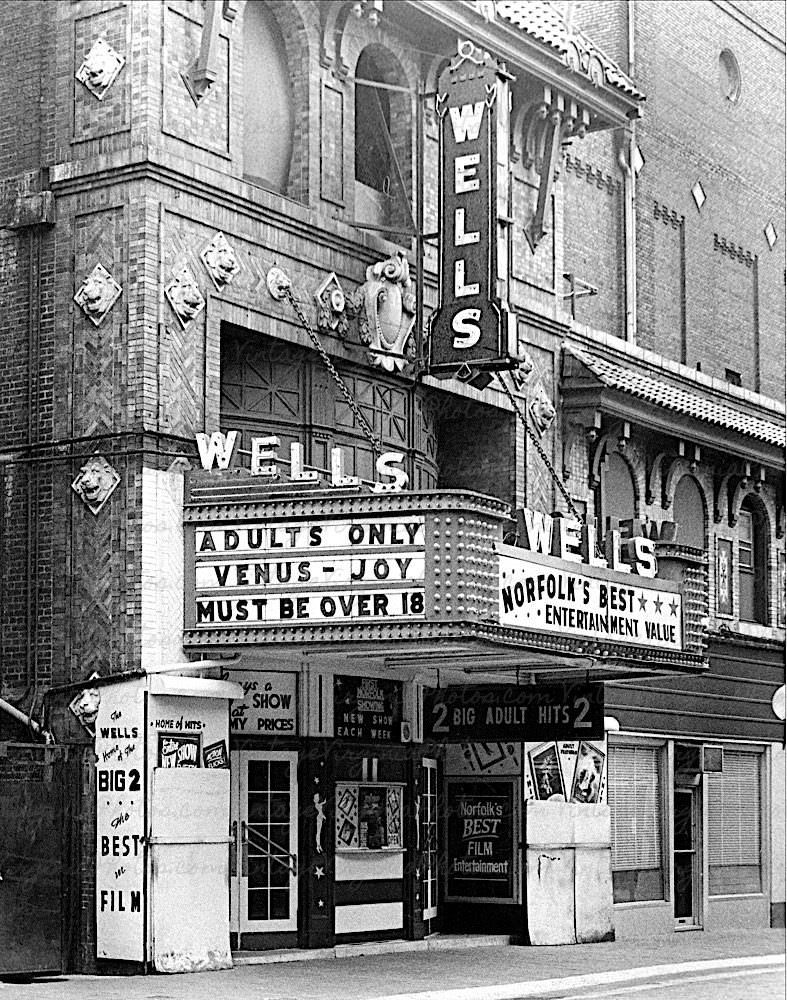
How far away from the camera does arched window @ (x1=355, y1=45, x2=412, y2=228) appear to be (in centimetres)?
2411

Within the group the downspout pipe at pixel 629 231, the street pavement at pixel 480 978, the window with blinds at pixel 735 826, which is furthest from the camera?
the downspout pipe at pixel 629 231

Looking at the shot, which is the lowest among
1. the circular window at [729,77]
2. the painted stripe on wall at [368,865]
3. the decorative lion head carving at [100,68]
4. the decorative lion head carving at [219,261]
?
the painted stripe on wall at [368,865]

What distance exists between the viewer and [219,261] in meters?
20.6

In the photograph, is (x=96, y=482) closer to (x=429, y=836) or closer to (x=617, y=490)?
(x=429, y=836)

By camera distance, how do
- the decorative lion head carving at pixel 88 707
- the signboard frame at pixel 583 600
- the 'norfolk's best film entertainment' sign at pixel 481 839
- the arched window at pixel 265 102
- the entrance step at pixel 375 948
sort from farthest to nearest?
1. the 'norfolk's best film entertainment' sign at pixel 481 839
2. the arched window at pixel 265 102
3. the entrance step at pixel 375 948
4. the signboard frame at pixel 583 600
5. the decorative lion head carving at pixel 88 707

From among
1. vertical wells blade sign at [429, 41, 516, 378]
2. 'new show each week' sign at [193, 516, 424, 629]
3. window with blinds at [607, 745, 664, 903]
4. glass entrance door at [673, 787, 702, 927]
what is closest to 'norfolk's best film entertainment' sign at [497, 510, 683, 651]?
'new show each week' sign at [193, 516, 424, 629]

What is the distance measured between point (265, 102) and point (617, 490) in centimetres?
957

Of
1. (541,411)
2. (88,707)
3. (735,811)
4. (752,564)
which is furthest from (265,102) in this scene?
(735,811)

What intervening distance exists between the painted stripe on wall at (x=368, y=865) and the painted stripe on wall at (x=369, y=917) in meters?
0.35

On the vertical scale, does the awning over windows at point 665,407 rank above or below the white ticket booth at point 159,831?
above

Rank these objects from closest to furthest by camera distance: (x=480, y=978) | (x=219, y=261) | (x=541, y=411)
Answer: (x=480, y=978), (x=219, y=261), (x=541, y=411)

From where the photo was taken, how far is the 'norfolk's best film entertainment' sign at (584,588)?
19781 millimetres

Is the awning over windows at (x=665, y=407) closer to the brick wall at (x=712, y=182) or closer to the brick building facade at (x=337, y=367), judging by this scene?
the brick building facade at (x=337, y=367)

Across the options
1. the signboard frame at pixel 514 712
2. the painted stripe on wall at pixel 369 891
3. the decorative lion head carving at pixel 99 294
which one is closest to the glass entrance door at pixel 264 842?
the painted stripe on wall at pixel 369 891
